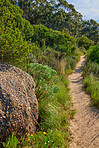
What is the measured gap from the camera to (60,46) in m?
11.5

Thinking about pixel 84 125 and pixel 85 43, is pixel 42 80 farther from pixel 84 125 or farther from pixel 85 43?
pixel 85 43

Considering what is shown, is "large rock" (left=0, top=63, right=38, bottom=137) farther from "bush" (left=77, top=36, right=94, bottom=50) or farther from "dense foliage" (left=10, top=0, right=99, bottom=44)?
"bush" (left=77, top=36, right=94, bottom=50)

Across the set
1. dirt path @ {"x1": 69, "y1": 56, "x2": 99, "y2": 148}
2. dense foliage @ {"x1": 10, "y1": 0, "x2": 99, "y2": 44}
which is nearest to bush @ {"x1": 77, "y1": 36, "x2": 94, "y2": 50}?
dense foliage @ {"x1": 10, "y1": 0, "x2": 99, "y2": 44}

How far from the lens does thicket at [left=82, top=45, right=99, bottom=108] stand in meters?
5.69

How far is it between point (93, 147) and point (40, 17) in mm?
29411

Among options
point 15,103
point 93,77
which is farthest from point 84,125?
point 93,77

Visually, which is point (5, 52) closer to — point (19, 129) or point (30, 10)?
point (19, 129)

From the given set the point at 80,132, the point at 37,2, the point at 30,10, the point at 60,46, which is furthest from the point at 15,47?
the point at 37,2

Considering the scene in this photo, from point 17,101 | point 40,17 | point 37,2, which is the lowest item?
point 17,101

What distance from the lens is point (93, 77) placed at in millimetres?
7797

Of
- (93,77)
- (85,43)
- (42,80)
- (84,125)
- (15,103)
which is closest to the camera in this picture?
(15,103)

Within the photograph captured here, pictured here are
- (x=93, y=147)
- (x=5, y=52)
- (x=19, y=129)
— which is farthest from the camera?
(x=5, y=52)

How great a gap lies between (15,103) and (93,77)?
19.4 feet

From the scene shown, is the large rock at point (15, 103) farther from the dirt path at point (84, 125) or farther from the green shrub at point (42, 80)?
the dirt path at point (84, 125)
